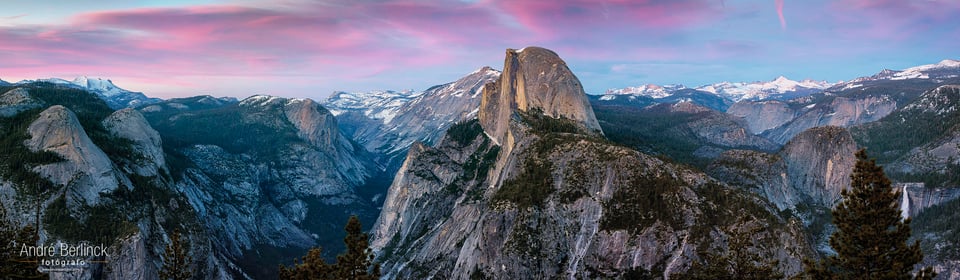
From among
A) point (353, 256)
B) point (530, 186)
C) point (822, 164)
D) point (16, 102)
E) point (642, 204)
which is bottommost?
point (822, 164)

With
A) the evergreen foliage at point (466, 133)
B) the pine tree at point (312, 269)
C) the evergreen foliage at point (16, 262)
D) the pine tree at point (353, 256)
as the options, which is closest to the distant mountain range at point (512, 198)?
the evergreen foliage at point (466, 133)

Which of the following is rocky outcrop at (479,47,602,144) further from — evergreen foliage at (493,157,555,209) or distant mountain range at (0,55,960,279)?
evergreen foliage at (493,157,555,209)

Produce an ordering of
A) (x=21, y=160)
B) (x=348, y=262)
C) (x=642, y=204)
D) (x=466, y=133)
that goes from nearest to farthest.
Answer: (x=348, y=262), (x=642, y=204), (x=21, y=160), (x=466, y=133)

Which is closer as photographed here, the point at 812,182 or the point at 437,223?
the point at 437,223

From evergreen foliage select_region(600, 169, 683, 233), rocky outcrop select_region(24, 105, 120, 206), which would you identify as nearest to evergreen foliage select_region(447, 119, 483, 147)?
evergreen foliage select_region(600, 169, 683, 233)

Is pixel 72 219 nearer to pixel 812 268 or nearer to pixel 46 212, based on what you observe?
pixel 46 212

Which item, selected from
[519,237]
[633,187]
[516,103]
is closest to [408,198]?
[516,103]

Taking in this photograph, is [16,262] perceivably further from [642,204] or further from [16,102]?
[16,102]

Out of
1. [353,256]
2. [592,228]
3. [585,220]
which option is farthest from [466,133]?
[353,256]

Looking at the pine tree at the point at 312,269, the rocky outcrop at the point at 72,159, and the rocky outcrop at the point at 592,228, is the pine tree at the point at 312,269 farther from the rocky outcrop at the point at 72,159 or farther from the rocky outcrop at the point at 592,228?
the rocky outcrop at the point at 72,159
